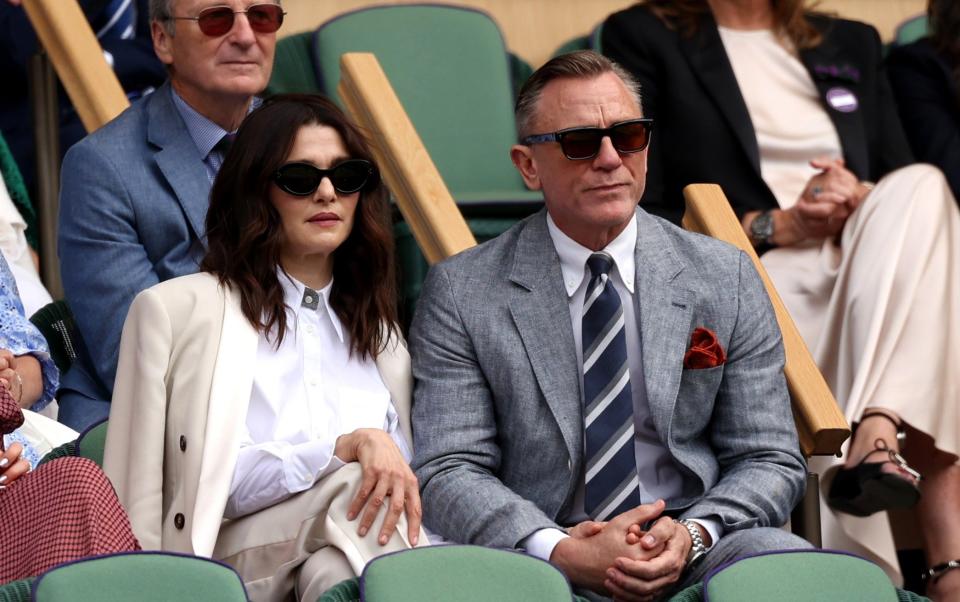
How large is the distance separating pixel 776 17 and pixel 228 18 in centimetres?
169

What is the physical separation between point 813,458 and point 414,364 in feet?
3.54

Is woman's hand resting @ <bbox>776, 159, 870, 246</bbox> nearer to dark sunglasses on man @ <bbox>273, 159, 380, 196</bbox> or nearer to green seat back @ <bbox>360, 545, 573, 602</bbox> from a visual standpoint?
dark sunglasses on man @ <bbox>273, 159, 380, 196</bbox>

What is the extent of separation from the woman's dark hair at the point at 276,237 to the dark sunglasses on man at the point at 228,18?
0.59m

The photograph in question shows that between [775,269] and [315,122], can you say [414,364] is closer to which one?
[315,122]

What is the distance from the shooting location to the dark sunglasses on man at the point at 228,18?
12.3 feet

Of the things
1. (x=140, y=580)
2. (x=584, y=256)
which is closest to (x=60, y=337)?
(x=584, y=256)

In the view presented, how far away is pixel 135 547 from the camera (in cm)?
265

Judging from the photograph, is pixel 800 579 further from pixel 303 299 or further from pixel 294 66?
pixel 294 66

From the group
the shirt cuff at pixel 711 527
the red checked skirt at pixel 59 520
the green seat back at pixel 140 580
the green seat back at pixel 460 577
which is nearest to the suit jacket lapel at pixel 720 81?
the shirt cuff at pixel 711 527

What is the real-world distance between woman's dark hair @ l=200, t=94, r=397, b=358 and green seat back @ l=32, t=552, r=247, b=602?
0.68 metres

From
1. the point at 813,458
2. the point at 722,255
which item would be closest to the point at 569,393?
the point at 722,255

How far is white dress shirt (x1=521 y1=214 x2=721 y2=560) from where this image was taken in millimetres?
3068

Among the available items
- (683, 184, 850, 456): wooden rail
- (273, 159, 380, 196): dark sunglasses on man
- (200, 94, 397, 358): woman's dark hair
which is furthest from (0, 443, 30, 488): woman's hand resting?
(683, 184, 850, 456): wooden rail

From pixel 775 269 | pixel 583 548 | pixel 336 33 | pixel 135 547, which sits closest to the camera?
pixel 135 547
